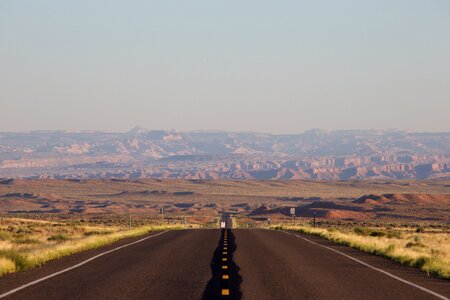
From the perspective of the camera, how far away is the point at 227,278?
17.7 m

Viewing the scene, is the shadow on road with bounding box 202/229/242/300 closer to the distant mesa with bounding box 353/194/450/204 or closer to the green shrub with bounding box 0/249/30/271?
the green shrub with bounding box 0/249/30/271

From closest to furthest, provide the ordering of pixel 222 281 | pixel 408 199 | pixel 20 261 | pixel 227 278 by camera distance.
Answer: pixel 222 281, pixel 227 278, pixel 20 261, pixel 408 199

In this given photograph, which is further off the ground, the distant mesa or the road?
the road

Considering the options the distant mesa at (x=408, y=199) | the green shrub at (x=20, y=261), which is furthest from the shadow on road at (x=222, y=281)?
the distant mesa at (x=408, y=199)

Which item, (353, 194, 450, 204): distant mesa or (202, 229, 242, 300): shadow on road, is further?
(353, 194, 450, 204): distant mesa

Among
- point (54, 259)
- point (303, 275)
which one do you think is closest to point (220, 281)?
point (303, 275)

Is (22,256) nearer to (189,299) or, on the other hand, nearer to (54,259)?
(54,259)

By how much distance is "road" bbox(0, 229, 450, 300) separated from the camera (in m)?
15.1

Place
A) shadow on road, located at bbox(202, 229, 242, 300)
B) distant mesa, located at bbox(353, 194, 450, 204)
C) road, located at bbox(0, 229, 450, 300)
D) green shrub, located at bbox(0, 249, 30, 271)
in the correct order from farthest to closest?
distant mesa, located at bbox(353, 194, 450, 204) → green shrub, located at bbox(0, 249, 30, 271) → road, located at bbox(0, 229, 450, 300) → shadow on road, located at bbox(202, 229, 242, 300)

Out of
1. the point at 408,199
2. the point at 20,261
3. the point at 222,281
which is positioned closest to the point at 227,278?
the point at 222,281

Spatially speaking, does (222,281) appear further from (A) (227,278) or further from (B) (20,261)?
(B) (20,261)

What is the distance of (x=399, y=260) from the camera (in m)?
24.1

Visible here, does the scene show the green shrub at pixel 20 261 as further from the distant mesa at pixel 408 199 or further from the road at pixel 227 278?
the distant mesa at pixel 408 199

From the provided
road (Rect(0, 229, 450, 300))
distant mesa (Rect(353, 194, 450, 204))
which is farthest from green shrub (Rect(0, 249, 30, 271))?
distant mesa (Rect(353, 194, 450, 204))
